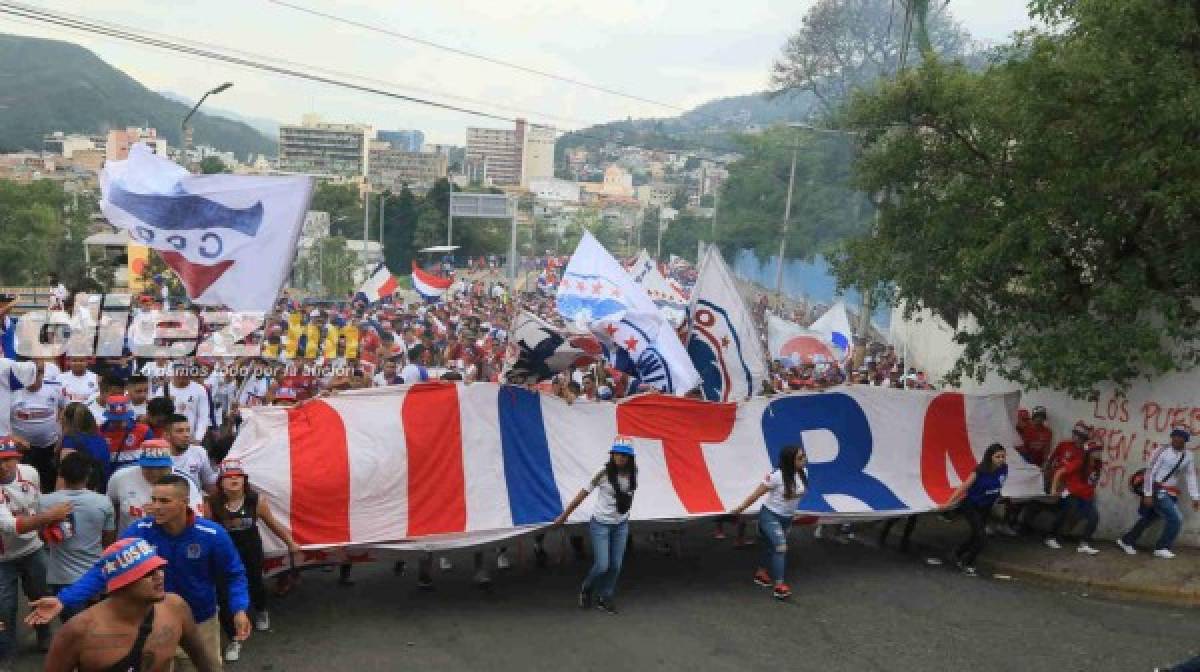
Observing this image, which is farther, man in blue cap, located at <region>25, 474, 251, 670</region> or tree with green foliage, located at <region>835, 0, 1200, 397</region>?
tree with green foliage, located at <region>835, 0, 1200, 397</region>

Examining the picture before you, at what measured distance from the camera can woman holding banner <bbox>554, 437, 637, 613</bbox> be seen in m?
8.10

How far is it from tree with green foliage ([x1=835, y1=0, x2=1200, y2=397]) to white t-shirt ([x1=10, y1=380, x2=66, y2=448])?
880 cm

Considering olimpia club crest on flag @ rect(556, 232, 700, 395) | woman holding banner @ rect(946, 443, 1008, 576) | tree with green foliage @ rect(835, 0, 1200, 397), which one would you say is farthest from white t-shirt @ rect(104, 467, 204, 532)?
tree with green foliage @ rect(835, 0, 1200, 397)

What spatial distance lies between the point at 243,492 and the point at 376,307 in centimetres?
2052

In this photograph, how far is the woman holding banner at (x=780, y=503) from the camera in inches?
345

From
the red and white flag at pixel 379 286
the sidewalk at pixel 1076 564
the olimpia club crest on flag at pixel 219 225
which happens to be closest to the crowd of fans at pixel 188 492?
the sidewalk at pixel 1076 564

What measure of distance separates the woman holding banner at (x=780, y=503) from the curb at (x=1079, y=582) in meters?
2.29

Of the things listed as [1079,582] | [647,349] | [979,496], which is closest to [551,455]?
[647,349]

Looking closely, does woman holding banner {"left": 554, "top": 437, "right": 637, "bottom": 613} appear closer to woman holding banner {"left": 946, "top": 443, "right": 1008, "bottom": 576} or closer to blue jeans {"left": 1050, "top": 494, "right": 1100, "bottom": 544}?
woman holding banner {"left": 946, "top": 443, "right": 1008, "bottom": 576}

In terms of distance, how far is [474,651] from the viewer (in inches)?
286

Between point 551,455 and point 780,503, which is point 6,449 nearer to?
point 551,455

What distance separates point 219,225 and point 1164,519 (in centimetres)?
1005

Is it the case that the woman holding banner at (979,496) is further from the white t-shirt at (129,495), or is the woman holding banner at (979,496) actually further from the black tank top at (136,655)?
the black tank top at (136,655)

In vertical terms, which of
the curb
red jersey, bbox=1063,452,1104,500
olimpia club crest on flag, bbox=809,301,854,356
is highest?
olimpia club crest on flag, bbox=809,301,854,356
